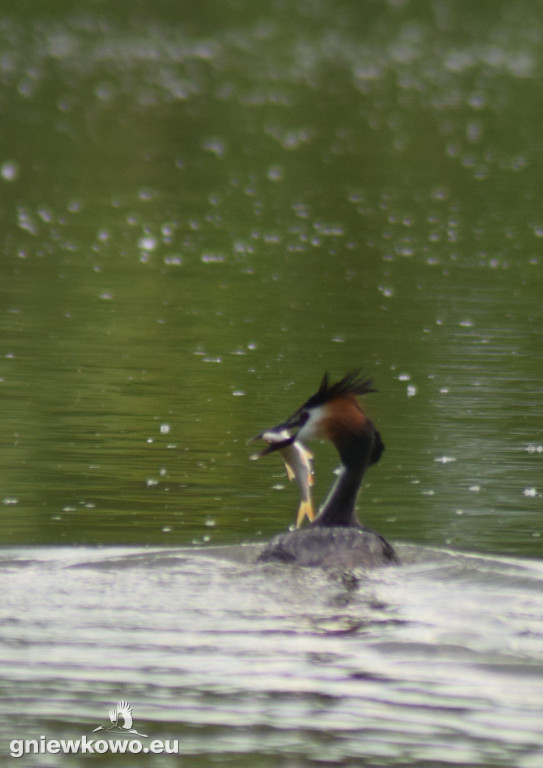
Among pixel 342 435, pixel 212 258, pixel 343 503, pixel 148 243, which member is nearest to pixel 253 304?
pixel 212 258

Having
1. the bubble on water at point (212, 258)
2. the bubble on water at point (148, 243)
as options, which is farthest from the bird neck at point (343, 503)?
the bubble on water at point (148, 243)

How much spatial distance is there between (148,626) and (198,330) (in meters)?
8.77

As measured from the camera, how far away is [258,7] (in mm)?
75000

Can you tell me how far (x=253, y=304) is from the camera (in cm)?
1709

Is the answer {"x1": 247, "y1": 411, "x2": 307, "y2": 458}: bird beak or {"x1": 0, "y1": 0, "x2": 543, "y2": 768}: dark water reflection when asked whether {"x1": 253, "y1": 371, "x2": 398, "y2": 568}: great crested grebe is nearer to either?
{"x1": 247, "y1": 411, "x2": 307, "y2": 458}: bird beak

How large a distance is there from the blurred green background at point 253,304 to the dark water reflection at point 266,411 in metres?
0.05

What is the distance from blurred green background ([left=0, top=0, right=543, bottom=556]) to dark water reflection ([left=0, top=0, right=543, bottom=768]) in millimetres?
45

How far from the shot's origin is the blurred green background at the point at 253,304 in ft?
33.1

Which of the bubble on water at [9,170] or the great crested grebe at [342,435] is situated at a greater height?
the bubble on water at [9,170]

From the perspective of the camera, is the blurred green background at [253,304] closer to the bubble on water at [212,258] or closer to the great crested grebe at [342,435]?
the bubble on water at [212,258]

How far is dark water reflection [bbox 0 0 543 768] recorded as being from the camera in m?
6.21

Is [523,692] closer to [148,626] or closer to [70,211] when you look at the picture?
[148,626]

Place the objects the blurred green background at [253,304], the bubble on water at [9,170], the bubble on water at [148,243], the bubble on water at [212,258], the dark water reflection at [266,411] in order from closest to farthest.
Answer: the dark water reflection at [266,411] < the blurred green background at [253,304] < the bubble on water at [212,258] < the bubble on water at [148,243] < the bubble on water at [9,170]

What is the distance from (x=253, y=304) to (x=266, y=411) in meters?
5.16
